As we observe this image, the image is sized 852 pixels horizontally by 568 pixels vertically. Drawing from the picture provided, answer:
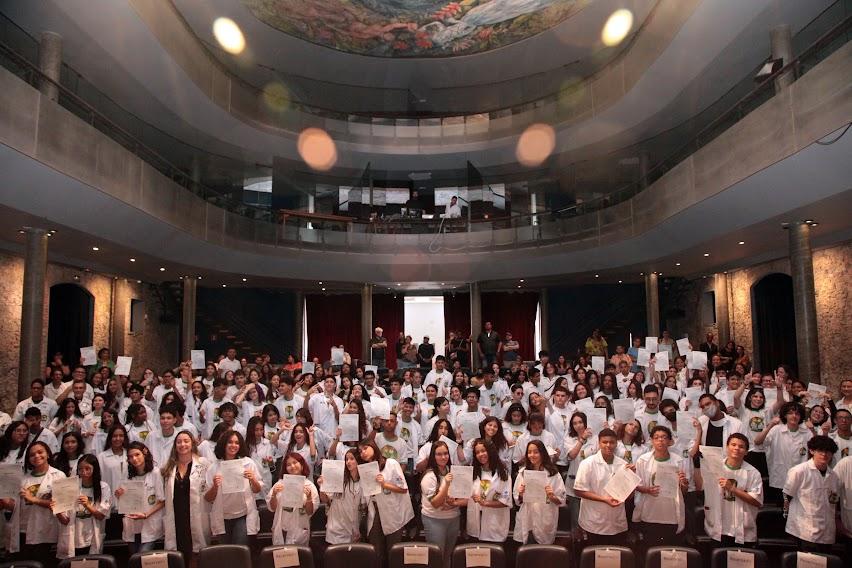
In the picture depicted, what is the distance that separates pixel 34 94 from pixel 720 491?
33.8 feet

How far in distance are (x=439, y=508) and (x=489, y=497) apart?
556 millimetres

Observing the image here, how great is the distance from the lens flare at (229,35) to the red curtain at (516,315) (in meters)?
12.5

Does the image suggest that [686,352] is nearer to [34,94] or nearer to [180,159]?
[34,94]

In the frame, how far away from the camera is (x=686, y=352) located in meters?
12.6

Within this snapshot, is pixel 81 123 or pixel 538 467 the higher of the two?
pixel 81 123

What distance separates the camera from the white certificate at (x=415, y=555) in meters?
5.59

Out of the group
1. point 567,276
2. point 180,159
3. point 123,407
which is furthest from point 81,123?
point 567,276

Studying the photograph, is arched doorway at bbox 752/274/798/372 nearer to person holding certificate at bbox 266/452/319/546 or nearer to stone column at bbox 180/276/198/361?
person holding certificate at bbox 266/452/319/546

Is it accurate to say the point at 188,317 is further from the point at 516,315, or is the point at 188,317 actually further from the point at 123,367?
the point at 516,315

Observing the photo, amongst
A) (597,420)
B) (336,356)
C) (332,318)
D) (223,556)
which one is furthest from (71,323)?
(597,420)

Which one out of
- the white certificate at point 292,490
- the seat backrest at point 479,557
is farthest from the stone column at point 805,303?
the white certificate at point 292,490

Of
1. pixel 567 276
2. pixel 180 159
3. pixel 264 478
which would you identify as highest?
pixel 180 159

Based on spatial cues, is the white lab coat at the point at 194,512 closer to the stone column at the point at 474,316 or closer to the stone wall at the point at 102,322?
the stone wall at the point at 102,322

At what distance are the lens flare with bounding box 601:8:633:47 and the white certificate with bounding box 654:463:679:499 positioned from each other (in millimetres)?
16914
